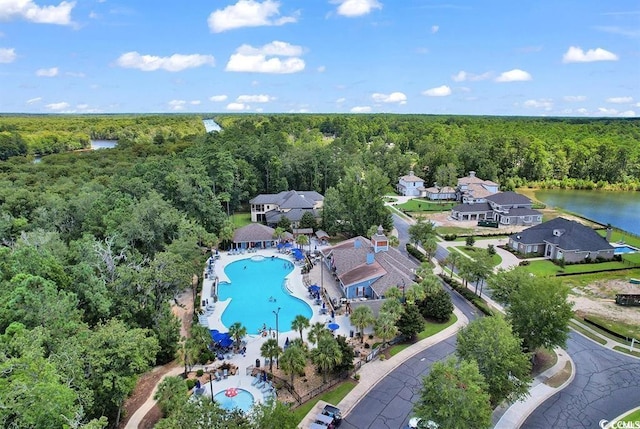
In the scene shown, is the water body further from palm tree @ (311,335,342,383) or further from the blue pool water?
palm tree @ (311,335,342,383)

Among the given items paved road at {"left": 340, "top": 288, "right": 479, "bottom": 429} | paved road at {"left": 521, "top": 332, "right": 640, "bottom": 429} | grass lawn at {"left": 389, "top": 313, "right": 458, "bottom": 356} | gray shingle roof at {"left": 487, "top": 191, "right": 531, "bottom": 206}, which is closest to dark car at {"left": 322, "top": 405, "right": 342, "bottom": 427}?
paved road at {"left": 340, "top": 288, "right": 479, "bottom": 429}

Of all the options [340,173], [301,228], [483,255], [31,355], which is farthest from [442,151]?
[31,355]

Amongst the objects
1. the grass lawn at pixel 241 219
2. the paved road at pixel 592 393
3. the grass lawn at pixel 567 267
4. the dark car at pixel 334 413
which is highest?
the grass lawn at pixel 241 219

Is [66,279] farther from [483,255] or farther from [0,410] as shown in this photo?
[483,255]

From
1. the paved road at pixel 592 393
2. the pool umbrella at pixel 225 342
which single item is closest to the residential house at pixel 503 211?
the paved road at pixel 592 393

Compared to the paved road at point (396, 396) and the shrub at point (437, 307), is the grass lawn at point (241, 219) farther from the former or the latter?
the paved road at point (396, 396)

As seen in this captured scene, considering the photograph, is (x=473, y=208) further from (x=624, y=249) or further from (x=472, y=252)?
(x=624, y=249)
